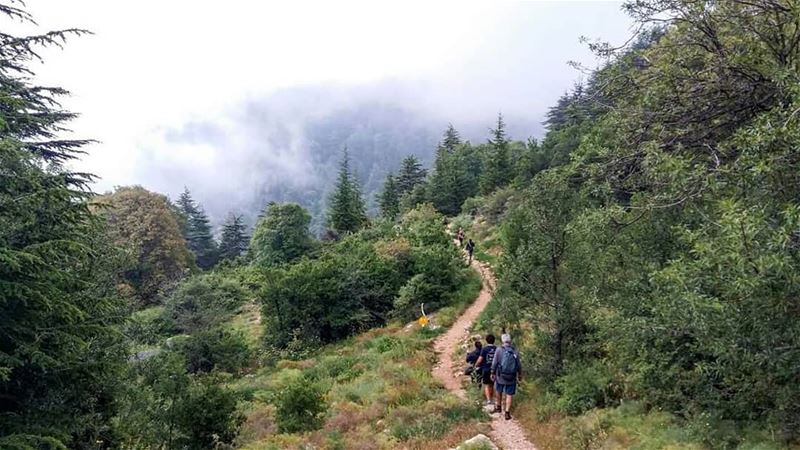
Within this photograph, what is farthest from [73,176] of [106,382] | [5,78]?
[106,382]

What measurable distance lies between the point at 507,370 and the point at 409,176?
188 ft

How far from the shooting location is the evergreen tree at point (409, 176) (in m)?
66.9

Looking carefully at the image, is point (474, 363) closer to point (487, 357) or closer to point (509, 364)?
point (487, 357)

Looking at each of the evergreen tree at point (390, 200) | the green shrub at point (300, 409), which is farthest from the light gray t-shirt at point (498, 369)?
the evergreen tree at point (390, 200)

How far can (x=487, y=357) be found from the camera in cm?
1218

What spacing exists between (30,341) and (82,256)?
7.32 feet

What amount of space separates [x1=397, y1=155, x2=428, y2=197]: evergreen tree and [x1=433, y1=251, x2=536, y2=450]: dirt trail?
120ft

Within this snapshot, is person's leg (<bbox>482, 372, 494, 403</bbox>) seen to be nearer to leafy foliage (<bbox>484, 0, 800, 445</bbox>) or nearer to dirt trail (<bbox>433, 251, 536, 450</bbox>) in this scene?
dirt trail (<bbox>433, 251, 536, 450</bbox>)

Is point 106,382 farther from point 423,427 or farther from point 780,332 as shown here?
point 780,332

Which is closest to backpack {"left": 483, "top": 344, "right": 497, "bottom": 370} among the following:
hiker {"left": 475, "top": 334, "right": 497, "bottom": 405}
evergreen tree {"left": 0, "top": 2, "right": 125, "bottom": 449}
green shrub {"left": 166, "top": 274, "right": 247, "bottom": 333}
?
hiker {"left": 475, "top": 334, "right": 497, "bottom": 405}

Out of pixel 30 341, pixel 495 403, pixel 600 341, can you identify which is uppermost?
pixel 30 341

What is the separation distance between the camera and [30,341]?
28.6 feet

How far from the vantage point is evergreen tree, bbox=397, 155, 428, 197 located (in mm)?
66875

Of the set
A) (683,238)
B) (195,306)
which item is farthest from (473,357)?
(195,306)
